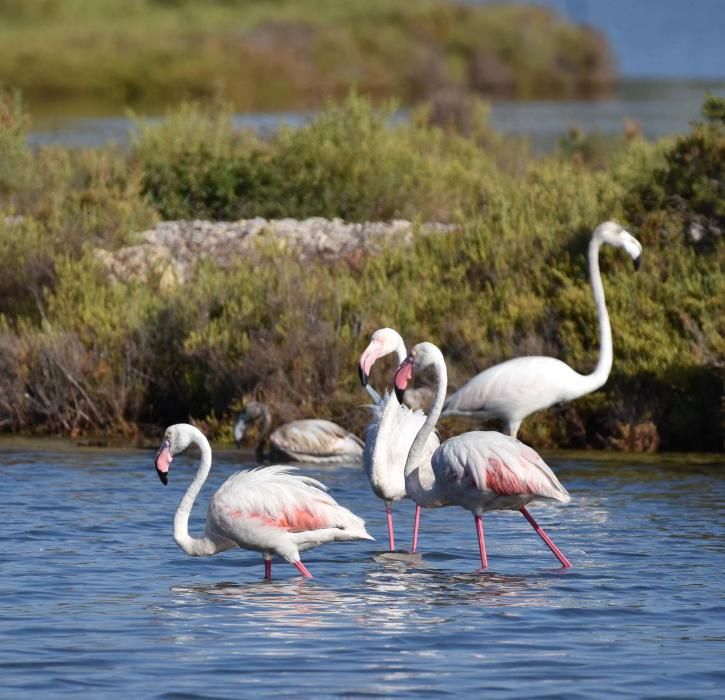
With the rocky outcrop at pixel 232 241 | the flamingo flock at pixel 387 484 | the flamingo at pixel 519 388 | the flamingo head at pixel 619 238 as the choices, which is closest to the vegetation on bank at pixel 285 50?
the rocky outcrop at pixel 232 241

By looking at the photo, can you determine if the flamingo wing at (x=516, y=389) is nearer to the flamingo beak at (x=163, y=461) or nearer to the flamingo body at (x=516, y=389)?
the flamingo body at (x=516, y=389)

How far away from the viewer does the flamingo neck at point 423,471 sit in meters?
10.1

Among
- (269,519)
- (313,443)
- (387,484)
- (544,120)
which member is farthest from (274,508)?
(544,120)

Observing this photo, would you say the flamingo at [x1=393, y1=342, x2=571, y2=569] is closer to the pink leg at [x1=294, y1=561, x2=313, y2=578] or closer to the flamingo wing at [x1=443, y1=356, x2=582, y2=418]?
the pink leg at [x1=294, y1=561, x2=313, y2=578]

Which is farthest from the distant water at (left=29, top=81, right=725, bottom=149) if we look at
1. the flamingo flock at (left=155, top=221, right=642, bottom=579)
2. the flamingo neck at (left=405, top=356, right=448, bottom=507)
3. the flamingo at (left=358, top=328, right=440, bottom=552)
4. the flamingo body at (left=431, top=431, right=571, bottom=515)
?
the flamingo body at (left=431, top=431, right=571, bottom=515)

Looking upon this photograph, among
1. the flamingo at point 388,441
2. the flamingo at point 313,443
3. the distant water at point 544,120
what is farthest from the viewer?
the distant water at point 544,120

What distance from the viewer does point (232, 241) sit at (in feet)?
59.1

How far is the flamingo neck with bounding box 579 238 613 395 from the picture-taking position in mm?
12383

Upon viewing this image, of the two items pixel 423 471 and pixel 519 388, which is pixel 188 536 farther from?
pixel 519 388

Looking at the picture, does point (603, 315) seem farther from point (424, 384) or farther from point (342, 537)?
point (342, 537)

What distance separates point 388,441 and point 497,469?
1.13 meters

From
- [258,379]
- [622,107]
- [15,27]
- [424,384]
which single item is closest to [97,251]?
[258,379]

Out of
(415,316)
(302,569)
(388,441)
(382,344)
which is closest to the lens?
(302,569)

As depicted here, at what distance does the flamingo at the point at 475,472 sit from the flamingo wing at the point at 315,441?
123 inches
